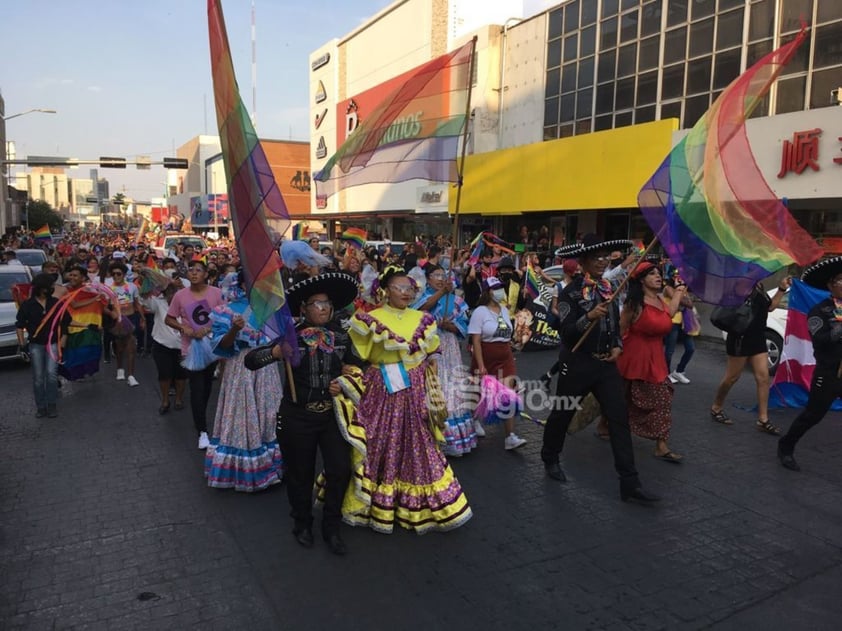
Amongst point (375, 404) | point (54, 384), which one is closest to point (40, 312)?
point (54, 384)

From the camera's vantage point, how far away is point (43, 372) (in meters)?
7.16

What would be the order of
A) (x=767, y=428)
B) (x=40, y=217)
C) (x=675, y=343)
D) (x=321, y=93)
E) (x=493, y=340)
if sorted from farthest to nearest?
1. (x=40, y=217)
2. (x=321, y=93)
3. (x=675, y=343)
4. (x=767, y=428)
5. (x=493, y=340)

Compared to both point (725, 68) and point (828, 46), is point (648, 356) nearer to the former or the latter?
point (828, 46)

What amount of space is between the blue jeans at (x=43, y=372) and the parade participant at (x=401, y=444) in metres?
4.54

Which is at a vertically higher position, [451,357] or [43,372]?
[451,357]

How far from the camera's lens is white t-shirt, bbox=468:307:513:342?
597 cm

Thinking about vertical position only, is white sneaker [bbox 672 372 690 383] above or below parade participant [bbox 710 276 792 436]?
below

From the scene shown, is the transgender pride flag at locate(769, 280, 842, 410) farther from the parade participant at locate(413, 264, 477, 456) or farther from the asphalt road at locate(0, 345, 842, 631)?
the parade participant at locate(413, 264, 477, 456)

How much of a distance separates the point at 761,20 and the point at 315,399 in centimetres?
1720

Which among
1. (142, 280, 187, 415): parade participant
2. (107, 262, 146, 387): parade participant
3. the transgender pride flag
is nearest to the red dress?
the transgender pride flag

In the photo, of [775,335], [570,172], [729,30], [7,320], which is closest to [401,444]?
[775,335]

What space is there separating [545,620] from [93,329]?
23.1 ft

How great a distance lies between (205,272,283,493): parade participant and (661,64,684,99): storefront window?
1701 centimetres

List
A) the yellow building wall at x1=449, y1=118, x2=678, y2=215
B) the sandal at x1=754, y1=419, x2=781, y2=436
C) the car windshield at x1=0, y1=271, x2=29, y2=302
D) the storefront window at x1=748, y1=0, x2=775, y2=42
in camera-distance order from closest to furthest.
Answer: the sandal at x1=754, y1=419, x2=781, y2=436 < the car windshield at x1=0, y1=271, x2=29, y2=302 < the storefront window at x1=748, y1=0, x2=775, y2=42 < the yellow building wall at x1=449, y1=118, x2=678, y2=215
